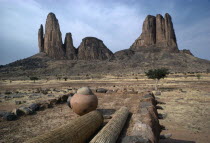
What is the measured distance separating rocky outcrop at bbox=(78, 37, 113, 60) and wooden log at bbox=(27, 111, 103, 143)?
159 m

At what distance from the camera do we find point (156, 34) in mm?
157500

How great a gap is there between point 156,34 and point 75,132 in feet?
530

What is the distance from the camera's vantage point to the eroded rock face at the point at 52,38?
146125 mm

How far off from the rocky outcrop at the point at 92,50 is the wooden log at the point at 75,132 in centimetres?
15898

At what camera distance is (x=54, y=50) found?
147m

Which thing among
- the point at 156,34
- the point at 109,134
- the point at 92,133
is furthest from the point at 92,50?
the point at 109,134

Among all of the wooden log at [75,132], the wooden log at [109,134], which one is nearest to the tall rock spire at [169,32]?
the wooden log at [109,134]

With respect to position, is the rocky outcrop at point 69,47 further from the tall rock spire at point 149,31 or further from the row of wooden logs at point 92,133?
the row of wooden logs at point 92,133

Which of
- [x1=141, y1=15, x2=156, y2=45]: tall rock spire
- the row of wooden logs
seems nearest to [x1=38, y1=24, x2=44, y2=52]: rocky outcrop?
[x1=141, y1=15, x2=156, y2=45]: tall rock spire

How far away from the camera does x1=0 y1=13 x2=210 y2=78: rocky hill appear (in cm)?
9694

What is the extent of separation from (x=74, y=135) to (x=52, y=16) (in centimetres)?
15626

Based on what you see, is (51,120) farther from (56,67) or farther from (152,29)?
(152,29)

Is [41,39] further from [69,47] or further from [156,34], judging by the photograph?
[156,34]

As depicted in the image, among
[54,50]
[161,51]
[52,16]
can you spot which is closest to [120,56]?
[161,51]
